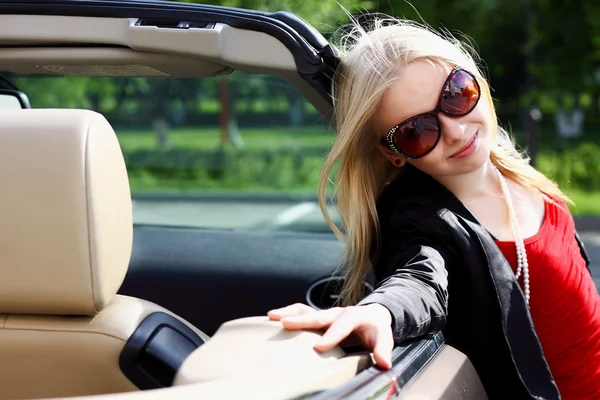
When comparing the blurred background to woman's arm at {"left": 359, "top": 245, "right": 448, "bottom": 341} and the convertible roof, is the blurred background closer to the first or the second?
the convertible roof

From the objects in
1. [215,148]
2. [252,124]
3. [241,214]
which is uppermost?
[252,124]

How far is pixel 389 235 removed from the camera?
173 cm

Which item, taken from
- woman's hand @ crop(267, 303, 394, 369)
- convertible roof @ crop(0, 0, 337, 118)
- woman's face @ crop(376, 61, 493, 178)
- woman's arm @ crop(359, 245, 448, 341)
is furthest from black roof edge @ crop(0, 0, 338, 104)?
woman's hand @ crop(267, 303, 394, 369)

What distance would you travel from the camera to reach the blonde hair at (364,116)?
171 centimetres

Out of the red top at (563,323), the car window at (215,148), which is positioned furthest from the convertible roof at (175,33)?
the car window at (215,148)

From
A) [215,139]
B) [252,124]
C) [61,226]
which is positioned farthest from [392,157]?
[215,139]

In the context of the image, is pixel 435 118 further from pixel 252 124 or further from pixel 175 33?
pixel 252 124

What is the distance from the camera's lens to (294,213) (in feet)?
28.1

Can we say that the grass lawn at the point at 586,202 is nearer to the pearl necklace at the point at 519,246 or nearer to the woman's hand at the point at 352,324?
the pearl necklace at the point at 519,246

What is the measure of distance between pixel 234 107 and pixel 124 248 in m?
6.41

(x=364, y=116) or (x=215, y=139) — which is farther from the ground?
(x=364, y=116)

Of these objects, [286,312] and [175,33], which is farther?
[175,33]

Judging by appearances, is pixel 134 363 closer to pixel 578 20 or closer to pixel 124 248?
pixel 124 248

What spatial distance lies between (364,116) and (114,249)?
2.02 feet
